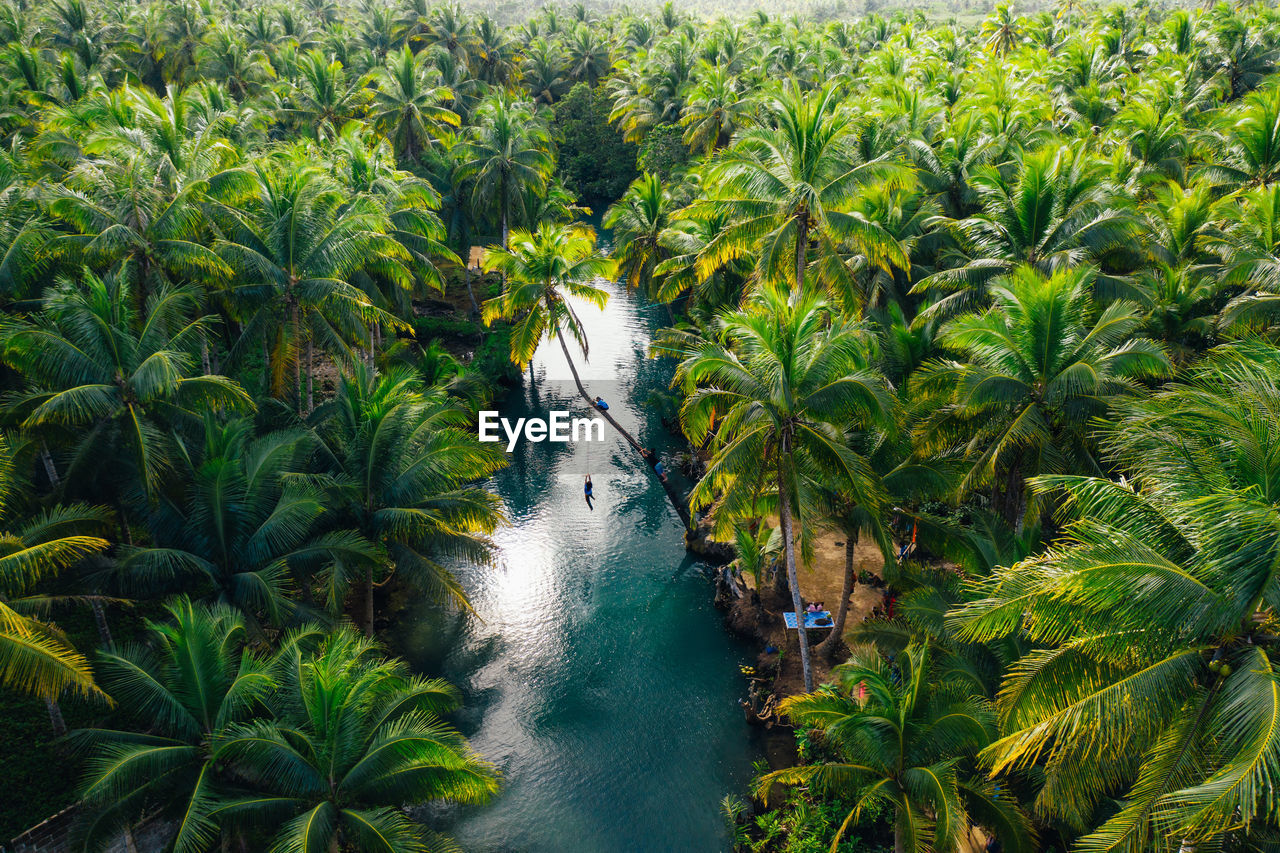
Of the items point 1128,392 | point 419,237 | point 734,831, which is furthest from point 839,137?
point 734,831

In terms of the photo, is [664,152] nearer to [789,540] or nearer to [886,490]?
[789,540]

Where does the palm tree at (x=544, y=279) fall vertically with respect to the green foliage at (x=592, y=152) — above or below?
below

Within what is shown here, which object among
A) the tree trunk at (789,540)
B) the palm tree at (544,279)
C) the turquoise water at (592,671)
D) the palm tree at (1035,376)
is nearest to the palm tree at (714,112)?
the palm tree at (544,279)

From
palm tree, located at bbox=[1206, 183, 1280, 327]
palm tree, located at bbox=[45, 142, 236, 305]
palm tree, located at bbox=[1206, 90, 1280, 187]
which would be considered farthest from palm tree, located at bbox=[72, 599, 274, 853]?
palm tree, located at bbox=[1206, 90, 1280, 187]

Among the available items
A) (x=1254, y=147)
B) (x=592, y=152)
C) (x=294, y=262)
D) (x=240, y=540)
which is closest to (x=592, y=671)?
(x=240, y=540)

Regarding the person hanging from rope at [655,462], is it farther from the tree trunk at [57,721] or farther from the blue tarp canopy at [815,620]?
the tree trunk at [57,721]

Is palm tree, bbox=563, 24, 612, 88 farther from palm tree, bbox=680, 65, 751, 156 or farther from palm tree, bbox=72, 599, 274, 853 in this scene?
palm tree, bbox=72, 599, 274, 853

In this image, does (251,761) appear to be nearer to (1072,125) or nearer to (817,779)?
(817,779)
